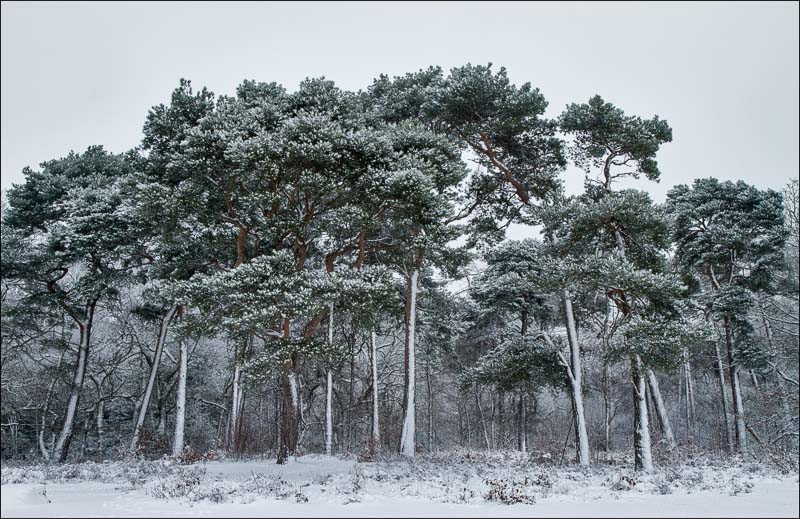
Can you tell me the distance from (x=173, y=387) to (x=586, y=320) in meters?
21.3

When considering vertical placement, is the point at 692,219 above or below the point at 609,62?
below

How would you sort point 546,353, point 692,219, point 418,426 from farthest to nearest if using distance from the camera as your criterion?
point 418,426 → point 692,219 → point 546,353

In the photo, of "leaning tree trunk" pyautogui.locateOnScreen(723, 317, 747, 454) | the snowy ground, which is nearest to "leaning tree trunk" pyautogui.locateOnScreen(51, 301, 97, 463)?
the snowy ground

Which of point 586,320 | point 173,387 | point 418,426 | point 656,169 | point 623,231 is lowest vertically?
point 418,426

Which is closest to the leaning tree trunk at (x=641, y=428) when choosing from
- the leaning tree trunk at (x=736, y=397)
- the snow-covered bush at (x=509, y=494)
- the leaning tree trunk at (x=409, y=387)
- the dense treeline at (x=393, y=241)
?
the dense treeline at (x=393, y=241)

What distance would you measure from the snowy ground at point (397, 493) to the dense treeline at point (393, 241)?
8.48 feet

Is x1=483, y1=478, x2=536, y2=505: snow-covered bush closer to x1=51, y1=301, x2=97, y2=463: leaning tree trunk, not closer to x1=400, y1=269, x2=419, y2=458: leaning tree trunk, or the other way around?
x1=400, y1=269, x2=419, y2=458: leaning tree trunk

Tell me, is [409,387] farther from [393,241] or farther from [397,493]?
[397,493]

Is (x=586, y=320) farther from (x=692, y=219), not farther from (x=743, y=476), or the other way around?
(x=743, y=476)

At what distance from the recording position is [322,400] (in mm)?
32906

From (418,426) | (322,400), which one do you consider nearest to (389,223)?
(322,400)

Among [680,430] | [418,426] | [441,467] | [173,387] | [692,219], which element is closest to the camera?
[441,467]

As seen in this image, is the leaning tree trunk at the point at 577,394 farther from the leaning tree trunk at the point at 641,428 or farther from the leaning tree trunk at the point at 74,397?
the leaning tree trunk at the point at 74,397

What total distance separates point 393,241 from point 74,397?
12057 mm
